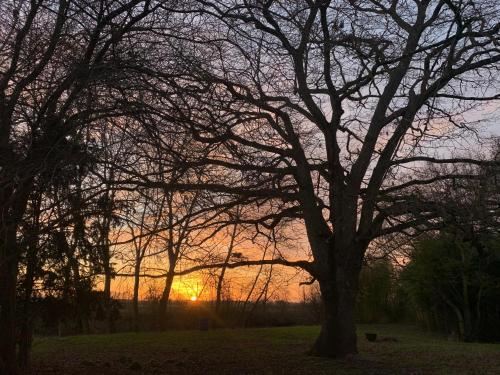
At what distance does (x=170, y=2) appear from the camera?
7242 millimetres

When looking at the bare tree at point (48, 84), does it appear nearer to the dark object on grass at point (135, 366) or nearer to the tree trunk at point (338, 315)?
the dark object on grass at point (135, 366)

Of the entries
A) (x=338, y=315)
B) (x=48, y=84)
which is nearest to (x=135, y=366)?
(x=338, y=315)

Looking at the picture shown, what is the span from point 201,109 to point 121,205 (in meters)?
1.56

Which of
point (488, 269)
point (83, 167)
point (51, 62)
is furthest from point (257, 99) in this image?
point (488, 269)

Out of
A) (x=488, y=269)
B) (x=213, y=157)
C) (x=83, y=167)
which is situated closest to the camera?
(x=83, y=167)

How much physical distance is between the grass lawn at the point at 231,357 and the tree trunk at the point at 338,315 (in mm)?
380

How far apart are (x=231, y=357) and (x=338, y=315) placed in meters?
2.50

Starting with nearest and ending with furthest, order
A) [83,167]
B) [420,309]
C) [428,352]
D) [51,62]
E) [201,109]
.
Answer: [83,167] < [51,62] < [201,109] < [428,352] < [420,309]

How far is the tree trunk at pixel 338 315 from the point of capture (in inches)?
518

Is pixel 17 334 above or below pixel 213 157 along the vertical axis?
below

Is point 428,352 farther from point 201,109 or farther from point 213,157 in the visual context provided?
point 201,109

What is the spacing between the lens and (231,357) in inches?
520

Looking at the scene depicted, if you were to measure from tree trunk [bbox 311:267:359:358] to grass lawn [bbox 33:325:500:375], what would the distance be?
1.25ft

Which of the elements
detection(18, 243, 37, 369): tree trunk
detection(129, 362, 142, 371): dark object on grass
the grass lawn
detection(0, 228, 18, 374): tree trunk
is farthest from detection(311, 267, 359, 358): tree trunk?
detection(0, 228, 18, 374): tree trunk
